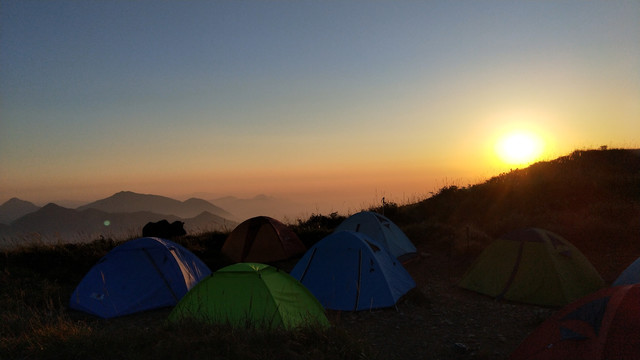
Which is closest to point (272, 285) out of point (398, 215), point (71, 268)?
point (71, 268)

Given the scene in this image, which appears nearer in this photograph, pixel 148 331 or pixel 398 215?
pixel 148 331

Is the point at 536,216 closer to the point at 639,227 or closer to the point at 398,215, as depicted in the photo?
the point at 639,227

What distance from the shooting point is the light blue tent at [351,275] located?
891 centimetres

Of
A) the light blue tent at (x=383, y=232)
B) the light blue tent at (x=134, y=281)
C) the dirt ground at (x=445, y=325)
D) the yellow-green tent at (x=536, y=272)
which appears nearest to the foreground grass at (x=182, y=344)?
the dirt ground at (x=445, y=325)

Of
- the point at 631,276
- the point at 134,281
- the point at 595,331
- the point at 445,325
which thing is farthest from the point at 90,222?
the point at 595,331

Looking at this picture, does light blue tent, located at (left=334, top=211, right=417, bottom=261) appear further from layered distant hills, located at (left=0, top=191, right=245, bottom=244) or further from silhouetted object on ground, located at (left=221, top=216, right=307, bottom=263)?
layered distant hills, located at (left=0, top=191, right=245, bottom=244)

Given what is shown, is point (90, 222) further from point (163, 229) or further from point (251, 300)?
point (251, 300)

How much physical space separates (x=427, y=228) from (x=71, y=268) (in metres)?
12.3

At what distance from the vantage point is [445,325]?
7973 millimetres

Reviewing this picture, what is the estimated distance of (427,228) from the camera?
15977 mm

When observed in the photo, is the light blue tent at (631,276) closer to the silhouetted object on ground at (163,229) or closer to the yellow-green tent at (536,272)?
the yellow-green tent at (536,272)

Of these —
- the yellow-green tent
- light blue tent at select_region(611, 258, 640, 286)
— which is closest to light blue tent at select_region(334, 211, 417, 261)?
the yellow-green tent

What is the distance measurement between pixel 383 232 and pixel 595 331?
27.2 feet

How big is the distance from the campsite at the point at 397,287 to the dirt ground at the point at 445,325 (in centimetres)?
3
